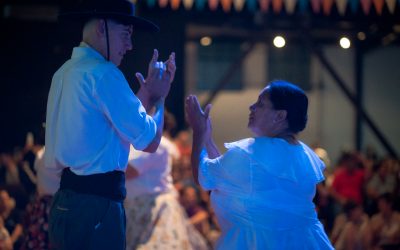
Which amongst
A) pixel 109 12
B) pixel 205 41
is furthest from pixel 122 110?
pixel 205 41

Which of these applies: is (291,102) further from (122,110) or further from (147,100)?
(122,110)

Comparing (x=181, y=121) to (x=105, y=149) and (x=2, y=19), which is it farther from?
(x=105, y=149)

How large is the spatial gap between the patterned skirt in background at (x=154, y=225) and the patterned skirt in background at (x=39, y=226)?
58 cm

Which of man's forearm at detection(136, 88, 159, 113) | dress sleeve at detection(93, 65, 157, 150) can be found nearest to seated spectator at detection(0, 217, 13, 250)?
man's forearm at detection(136, 88, 159, 113)

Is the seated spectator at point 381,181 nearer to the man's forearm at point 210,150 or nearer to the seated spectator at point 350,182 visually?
the seated spectator at point 350,182

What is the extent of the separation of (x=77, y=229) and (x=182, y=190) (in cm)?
551

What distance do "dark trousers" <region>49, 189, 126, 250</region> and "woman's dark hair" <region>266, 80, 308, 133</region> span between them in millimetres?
857

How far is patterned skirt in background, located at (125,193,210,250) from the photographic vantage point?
4.91 m

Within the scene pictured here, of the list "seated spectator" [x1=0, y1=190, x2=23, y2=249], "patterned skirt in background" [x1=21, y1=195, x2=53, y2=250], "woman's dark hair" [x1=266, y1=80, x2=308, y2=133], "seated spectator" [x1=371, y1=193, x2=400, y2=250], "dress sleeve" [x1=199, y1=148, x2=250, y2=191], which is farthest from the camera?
"seated spectator" [x1=371, y1=193, x2=400, y2=250]

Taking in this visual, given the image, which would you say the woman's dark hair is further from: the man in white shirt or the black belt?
the black belt

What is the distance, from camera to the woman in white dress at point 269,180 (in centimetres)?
308

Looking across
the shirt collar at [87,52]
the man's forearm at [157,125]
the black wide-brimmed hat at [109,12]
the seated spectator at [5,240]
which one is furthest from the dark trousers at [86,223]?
the seated spectator at [5,240]

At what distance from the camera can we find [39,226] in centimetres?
463

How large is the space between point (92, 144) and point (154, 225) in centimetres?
221
